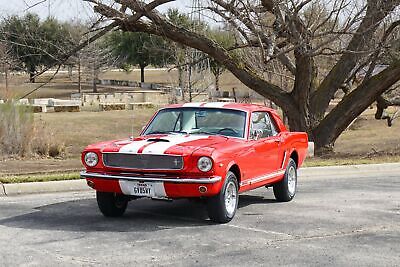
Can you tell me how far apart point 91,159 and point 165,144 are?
0.94 meters

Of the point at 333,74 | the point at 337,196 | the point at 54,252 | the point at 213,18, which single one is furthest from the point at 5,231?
the point at 333,74

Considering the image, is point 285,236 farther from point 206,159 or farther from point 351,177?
point 351,177

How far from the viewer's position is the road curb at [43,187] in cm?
1055

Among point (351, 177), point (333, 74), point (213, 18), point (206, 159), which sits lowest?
point (351, 177)

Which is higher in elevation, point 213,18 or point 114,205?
point 213,18

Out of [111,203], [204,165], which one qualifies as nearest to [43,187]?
[111,203]

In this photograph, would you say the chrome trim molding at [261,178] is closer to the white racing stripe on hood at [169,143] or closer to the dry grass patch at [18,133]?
the white racing stripe on hood at [169,143]

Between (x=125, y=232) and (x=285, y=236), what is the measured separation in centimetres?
177

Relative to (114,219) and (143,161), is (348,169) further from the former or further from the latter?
(143,161)

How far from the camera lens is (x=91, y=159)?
8.07m

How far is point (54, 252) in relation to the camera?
256 inches

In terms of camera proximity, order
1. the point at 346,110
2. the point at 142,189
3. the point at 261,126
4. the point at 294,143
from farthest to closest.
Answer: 1. the point at 346,110
2. the point at 294,143
3. the point at 261,126
4. the point at 142,189

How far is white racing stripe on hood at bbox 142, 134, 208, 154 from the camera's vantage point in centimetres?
769

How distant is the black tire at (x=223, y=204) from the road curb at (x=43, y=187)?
12.5ft
